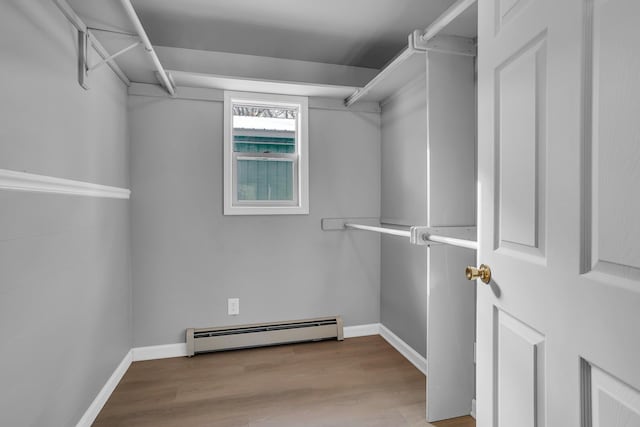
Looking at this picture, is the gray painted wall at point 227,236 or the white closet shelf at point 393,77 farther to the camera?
the gray painted wall at point 227,236

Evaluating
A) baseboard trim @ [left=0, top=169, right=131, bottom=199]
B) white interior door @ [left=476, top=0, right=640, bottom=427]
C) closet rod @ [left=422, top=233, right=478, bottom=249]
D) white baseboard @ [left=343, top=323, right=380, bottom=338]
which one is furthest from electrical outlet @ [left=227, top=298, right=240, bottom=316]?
white interior door @ [left=476, top=0, right=640, bottom=427]

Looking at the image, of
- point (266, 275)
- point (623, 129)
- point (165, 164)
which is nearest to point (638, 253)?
point (623, 129)

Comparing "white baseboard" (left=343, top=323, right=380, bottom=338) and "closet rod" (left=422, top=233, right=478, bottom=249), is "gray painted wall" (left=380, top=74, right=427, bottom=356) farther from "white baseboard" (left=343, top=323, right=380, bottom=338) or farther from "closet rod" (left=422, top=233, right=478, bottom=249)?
"closet rod" (left=422, top=233, right=478, bottom=249)

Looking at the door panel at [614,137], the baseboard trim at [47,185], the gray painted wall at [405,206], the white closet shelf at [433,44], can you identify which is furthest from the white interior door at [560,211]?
the baseboard trim at [47,185]

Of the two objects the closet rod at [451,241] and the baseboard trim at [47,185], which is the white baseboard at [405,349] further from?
the baseboard trim at [47,185]

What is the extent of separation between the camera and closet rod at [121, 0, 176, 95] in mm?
1457

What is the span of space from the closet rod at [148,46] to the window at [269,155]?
51 centimetres

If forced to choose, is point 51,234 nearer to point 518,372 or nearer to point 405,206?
point 518,372

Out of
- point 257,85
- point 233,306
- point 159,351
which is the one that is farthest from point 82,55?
point 159,351

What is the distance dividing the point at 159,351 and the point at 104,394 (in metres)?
0.60

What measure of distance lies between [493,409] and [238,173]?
2.37 meters

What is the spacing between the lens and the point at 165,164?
8.53 feet

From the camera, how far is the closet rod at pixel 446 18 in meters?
1.45

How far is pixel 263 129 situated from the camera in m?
2.90
